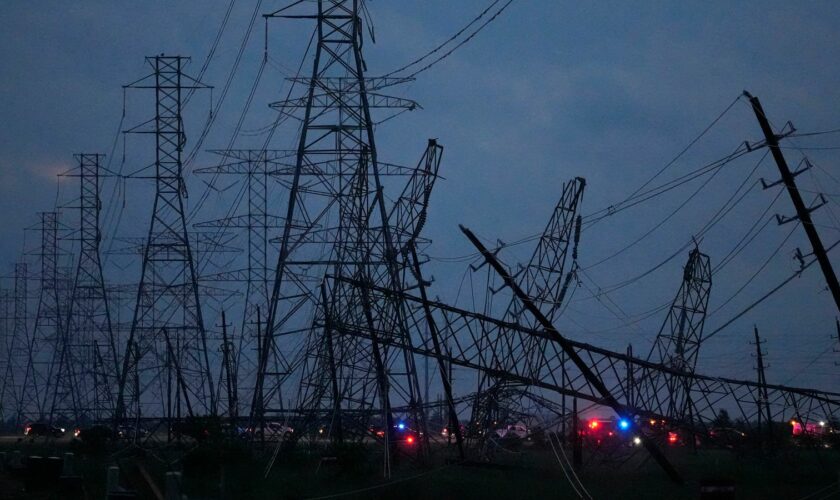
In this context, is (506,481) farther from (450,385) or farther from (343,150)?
(343,150)

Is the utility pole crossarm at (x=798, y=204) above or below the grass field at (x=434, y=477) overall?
above

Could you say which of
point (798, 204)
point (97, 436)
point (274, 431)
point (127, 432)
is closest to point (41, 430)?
point (127, 432)

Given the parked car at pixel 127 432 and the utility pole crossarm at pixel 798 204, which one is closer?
the utility pole crossarm at pixel 798 204

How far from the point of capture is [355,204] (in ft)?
129

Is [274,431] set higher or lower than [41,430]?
lower

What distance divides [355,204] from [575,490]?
14.7 metres

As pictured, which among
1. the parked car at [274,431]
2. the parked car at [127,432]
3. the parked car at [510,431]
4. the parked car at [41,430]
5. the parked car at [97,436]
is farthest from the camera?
the parked car at [41,430]

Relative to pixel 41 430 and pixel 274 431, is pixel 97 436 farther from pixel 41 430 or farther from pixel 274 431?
pixel 41 430

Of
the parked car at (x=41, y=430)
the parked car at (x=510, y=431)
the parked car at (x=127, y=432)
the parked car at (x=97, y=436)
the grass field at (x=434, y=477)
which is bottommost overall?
the grass field at (x=434, y=477)

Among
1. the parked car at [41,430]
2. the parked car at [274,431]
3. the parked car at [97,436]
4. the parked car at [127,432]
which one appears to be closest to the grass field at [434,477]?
the parked car at [274,431]

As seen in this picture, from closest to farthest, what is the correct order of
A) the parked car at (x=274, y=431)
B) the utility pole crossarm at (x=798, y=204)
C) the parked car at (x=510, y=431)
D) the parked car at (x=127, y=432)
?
the utility pole crossarm at (x=798, y=204)
the parked car at (x=510, y=431)
the parked car at (x=274, y=431)
the parked car at (x=127, y=432)

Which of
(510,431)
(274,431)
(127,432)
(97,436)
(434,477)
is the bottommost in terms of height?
(434,477)

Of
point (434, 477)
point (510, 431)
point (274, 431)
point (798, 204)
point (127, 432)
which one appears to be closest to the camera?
point (798, 204)

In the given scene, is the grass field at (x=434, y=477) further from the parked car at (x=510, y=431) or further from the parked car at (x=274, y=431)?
the parked car at (x=510, y=431)
